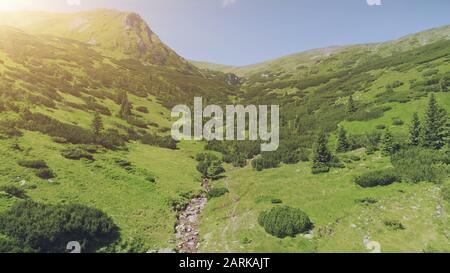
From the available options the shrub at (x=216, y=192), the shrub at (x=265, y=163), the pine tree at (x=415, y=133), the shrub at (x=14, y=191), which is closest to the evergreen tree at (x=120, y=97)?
the shrub at (x=265, y=163)

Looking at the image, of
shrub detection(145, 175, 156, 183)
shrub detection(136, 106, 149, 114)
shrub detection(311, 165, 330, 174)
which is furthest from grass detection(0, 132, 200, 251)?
→ shrub detection(136, 106, 149, 114)

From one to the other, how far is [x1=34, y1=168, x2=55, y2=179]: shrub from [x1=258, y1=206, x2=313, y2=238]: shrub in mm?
14874

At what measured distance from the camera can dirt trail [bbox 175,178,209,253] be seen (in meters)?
20.5

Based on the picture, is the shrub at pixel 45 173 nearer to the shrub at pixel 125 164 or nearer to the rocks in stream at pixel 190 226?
the shrub at pixel 125 164

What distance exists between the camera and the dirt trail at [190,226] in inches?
807

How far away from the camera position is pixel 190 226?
23547mm

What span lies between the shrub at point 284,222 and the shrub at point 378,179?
20.4 feet

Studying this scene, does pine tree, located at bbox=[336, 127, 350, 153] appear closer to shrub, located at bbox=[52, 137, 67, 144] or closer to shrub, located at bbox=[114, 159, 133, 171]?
shrub, located at bbox=[114, 159, 133, 171]

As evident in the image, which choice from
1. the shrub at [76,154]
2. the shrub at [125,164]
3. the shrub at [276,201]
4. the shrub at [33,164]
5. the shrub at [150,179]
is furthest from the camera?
the shrub at [125,164]

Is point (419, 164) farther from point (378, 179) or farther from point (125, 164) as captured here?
point (125, 164)

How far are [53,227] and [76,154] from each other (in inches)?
510

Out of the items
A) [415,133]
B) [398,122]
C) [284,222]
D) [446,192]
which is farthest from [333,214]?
[398,122]

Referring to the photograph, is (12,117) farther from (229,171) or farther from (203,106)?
(203,106)

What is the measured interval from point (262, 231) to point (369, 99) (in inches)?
1577
